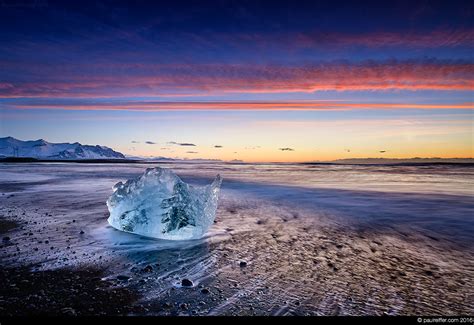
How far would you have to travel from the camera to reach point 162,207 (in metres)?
6.22

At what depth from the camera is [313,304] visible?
10.4 ft

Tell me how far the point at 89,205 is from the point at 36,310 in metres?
7.60

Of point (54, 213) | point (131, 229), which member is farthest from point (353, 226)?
point (54, 213)

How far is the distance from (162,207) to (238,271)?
2683 mm

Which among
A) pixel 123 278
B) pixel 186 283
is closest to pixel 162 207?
pixel 123 278

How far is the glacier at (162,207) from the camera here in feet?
19.6

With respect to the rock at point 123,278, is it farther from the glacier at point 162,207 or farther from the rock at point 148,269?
the glacier at point 162,207

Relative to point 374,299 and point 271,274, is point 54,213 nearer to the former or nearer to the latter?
point 271,274

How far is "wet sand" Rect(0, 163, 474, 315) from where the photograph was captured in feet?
10.2

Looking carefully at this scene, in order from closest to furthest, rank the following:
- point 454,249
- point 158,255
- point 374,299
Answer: point 374,299
point 158,255
point 454,249

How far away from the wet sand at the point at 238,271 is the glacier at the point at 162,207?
326 millimetres

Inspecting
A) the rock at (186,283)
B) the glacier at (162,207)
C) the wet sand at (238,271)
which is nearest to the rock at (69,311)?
the wet sand at (238,271)

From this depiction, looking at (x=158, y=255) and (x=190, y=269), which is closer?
(x=190, y=269)

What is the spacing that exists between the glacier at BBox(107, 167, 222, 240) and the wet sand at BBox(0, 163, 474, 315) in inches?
12.8
